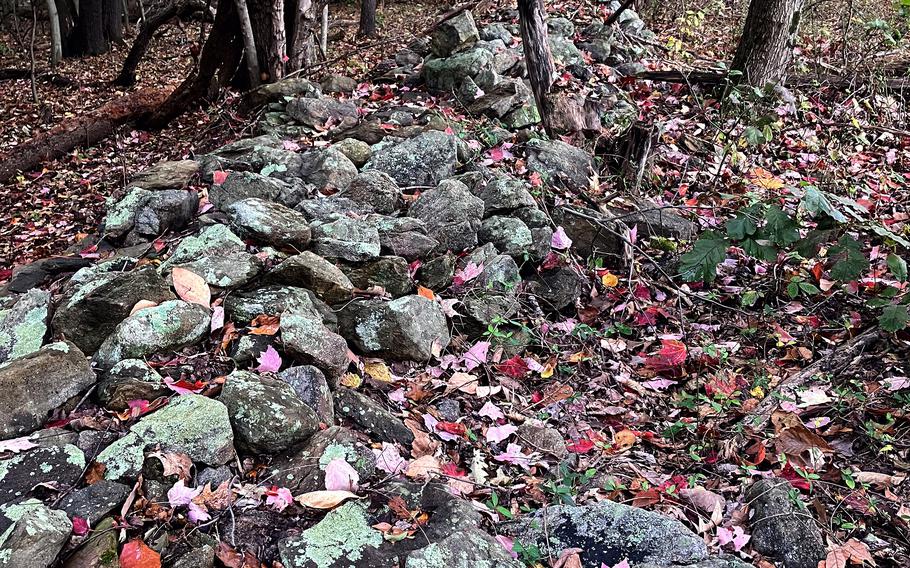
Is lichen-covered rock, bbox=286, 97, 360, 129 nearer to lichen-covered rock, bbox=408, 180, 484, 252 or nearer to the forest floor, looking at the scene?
the forest floor

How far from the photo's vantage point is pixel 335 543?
1989mm

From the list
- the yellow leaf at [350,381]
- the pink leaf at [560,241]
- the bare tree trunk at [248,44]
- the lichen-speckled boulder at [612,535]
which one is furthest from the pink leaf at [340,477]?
the bare tree trunk at [248,44]

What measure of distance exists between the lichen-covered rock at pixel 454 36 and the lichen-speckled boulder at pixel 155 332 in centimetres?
415

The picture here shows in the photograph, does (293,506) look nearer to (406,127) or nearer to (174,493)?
(174,493)

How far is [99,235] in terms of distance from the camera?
3998 millimetres

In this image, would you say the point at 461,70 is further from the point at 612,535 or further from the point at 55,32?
the point at 55,32

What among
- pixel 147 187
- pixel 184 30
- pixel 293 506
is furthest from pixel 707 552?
pixel 184 30

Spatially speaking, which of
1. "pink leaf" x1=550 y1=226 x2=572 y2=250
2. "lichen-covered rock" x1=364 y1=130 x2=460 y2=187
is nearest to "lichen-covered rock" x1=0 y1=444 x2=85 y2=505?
"lichen-covered rock" x1=364 y1=130 x2=460 y2=187

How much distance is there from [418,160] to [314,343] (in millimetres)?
2008

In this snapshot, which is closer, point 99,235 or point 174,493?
point 174,493

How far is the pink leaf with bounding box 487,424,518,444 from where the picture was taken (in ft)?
9.27

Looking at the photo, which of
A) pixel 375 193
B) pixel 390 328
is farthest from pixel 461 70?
pixel 390 328

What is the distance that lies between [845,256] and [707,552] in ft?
5.54

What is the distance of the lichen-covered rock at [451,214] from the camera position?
3.85 metres
